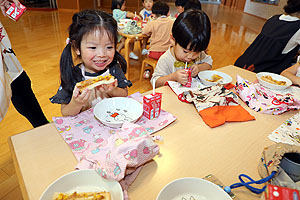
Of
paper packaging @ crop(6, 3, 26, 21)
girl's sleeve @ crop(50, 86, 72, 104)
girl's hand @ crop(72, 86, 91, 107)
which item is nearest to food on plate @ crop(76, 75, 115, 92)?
girl's hand @ crop(72, 86, 91, 107)

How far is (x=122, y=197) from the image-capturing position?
0.57m

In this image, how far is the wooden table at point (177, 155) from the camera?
66 cm

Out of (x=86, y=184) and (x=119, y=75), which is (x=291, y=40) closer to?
(x=119, y=75)

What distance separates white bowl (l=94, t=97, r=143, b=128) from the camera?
0.95 metres

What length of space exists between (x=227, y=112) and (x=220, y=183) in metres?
0.47

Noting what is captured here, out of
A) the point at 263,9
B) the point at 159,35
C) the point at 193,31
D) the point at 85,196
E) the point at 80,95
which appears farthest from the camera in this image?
the point at 263,9

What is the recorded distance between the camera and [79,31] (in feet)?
3.41

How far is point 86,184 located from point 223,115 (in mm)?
726

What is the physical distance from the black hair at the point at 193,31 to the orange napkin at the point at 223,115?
439 mm

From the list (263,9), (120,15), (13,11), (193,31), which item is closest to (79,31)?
(13,11)

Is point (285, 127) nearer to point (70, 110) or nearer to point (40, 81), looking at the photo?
point (70, 110)

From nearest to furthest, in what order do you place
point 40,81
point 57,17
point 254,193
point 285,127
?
point 254,193, point 285,127, point 40,81, point 57,17

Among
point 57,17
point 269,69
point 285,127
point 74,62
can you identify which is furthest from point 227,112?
point 57,17

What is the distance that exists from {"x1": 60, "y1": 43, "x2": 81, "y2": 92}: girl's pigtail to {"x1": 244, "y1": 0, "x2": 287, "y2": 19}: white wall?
8.40m
